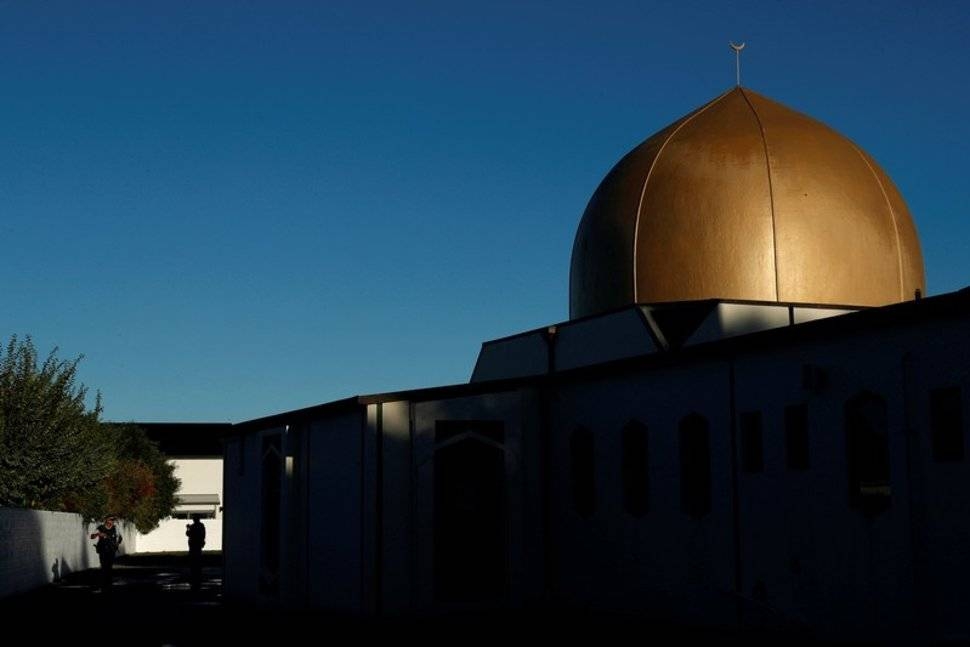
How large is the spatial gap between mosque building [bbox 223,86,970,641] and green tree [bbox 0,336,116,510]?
713 cm

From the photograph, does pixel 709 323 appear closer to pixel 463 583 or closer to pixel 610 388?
pixel 610 388

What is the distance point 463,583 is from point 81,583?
17072mm

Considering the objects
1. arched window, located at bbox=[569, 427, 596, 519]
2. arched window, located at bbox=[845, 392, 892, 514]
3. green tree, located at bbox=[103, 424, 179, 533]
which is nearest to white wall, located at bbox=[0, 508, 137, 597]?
arched window, located at bbox=[569, 427, 596, 519]

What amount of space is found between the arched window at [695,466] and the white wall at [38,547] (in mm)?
13928

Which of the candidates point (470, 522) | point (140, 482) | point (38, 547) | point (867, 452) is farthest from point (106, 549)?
point (140, 482)

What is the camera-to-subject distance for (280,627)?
67.8ft

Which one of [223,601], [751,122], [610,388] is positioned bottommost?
[223,601]

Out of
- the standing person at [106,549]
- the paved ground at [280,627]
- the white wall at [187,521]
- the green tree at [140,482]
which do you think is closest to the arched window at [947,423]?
the paved ground at [280,627]

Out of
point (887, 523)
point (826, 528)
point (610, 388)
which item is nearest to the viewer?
point (887, 523)

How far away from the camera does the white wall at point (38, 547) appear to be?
2767 cm

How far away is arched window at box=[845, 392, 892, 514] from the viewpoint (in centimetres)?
1507

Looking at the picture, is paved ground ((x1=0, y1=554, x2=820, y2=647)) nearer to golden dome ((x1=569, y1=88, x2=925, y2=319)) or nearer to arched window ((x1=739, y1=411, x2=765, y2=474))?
arched window ((x1=739, y1=411, x2=765, y2=474))

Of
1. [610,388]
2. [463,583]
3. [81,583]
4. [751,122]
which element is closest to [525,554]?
[463,583]

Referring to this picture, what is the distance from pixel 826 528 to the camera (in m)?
15.9
